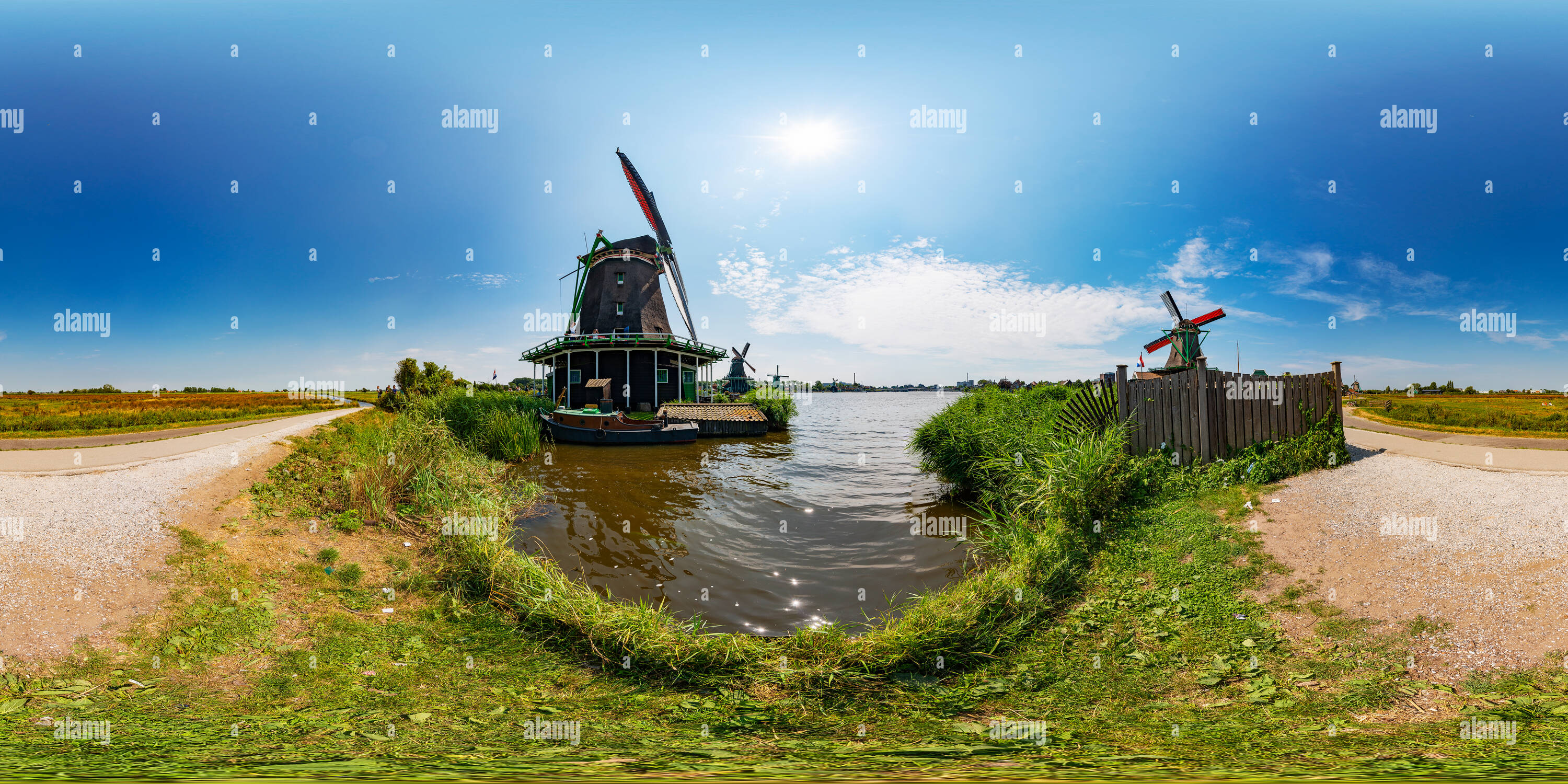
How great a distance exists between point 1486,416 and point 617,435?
26.3 metres

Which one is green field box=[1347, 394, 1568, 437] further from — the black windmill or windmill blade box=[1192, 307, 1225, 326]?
the black windmill

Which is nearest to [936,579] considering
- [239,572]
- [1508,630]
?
[1508,630]

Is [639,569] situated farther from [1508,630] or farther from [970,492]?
[1508,630]

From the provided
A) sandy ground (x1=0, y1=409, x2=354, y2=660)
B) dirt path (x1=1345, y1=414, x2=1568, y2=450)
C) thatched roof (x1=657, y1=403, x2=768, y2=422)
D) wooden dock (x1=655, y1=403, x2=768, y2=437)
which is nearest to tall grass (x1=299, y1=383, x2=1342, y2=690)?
sandy ground (x1=0, y1=409, x2=354, y2=660)

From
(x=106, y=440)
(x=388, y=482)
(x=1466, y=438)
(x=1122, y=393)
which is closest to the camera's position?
(x=388, y=482)

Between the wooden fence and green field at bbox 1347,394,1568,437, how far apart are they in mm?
5839

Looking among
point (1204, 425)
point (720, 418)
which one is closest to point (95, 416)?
point (720, 418)

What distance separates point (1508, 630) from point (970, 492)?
782cm

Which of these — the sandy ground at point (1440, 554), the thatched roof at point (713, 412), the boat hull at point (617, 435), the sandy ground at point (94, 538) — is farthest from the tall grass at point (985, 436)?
the thatched roof at point (713, 412)

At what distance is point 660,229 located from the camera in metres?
38.3

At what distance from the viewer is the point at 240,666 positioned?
411 centimetres

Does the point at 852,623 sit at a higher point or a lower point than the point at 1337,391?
lower

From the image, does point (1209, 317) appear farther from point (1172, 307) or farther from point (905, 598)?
point (905, 598)

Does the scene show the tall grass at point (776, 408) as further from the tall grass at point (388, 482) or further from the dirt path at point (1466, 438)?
the dirt path at point (1466, 438)
